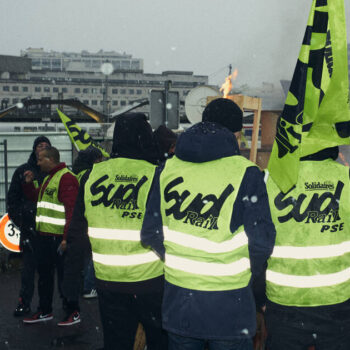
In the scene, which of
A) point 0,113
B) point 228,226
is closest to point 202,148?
point 228,226

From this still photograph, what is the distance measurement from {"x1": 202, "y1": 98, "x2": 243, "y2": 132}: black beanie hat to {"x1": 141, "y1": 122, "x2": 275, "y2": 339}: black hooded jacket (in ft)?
1.65

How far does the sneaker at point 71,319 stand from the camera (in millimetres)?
6383

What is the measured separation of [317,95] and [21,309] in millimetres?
5084

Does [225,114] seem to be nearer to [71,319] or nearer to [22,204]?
[71,319]

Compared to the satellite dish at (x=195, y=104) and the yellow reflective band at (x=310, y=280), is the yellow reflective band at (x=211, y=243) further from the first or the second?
the satellite dish at (x=195, y=104)

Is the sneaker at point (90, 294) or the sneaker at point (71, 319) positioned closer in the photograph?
the sneaker at point (71, 319)

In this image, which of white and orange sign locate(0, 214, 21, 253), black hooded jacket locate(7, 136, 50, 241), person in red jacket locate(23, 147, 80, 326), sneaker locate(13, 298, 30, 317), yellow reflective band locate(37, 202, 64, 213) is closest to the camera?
person in red jacket locate(23, 147, 80, 326)

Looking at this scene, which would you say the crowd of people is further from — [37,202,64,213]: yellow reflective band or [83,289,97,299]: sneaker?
[83,289,97,299]: sneaker

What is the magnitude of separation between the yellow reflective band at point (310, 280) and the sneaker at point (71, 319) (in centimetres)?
399

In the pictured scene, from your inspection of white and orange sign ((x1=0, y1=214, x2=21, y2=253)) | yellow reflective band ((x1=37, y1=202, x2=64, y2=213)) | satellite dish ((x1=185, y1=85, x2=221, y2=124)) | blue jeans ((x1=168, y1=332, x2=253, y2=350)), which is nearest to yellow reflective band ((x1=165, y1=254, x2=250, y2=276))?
blue jeans ((x1=168, y1=332, x2=253, y2=350))

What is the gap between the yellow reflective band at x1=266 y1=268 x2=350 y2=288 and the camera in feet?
9.69

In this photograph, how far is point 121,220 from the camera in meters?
3.64

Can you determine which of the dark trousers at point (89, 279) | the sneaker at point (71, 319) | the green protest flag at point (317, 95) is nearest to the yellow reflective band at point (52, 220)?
the sneaker at point (71, 319)

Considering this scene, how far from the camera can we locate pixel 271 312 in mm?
3059
